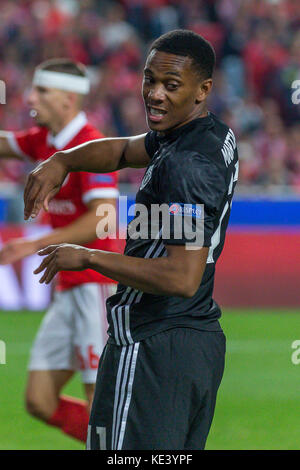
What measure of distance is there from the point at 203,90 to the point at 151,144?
0.48 metres

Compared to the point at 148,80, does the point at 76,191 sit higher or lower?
lower

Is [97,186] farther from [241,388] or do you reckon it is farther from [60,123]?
[241,388]

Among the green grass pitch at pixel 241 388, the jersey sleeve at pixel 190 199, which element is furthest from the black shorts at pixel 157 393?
the green grass pitch at pixel 241 388

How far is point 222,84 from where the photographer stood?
14078 millimetres

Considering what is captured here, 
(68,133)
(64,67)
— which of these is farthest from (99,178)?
(64,67)

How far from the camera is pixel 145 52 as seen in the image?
15148 millimetres

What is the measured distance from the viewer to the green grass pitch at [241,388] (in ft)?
20.1

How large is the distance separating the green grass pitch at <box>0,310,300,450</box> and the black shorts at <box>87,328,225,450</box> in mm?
2462

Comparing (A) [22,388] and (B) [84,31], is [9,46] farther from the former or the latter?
(A) [22,388]

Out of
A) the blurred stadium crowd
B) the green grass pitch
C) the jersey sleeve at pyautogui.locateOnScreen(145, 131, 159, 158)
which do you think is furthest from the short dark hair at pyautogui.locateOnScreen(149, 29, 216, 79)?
the blurred stadium crowd

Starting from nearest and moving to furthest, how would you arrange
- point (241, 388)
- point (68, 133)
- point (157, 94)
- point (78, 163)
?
1. point (157, 94)
2. point (78, 163)
3. point (68, 133)
4. point (241, 388)

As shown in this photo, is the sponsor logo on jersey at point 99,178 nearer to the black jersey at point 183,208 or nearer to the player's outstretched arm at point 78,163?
the player's outstretched arm at point 78,163
